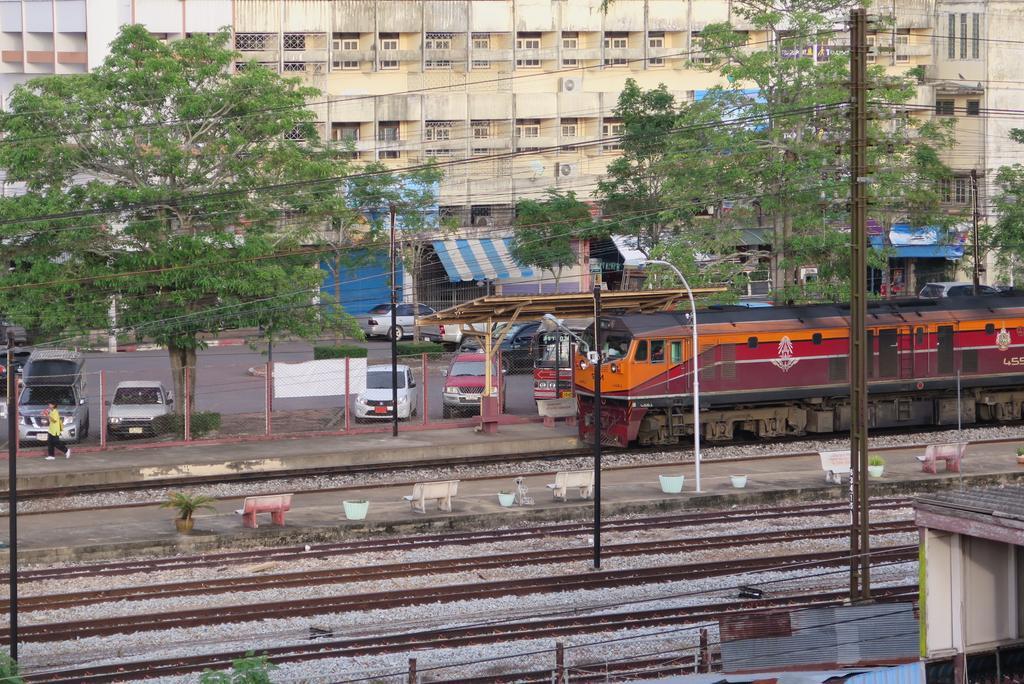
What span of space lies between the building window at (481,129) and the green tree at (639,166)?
7512mm

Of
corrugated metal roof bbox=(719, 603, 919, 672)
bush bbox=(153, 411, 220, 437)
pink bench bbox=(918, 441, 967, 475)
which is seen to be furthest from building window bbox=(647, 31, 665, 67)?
corrugated metal roof bbox=(719, 603, 919, 672)

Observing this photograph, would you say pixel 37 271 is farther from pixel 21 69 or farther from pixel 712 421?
pixel 21 69

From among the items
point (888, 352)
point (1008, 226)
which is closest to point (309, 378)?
point (888, 352)

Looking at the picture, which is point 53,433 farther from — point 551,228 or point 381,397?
point 551,228

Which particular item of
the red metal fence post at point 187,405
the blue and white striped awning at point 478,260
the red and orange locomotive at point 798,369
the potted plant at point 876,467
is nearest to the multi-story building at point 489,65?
the blue and white striped awning at point 478,260

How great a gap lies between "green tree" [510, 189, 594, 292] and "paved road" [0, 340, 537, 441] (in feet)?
26.3

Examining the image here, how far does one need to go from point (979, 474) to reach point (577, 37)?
3750cm

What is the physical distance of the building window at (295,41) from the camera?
60.5 m

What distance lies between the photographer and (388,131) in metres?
60.8

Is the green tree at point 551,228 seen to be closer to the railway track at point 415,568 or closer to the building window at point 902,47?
the building window at point 902,47

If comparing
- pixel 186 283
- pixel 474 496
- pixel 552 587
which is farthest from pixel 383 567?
pixel 186 283

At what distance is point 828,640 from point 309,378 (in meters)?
20.7

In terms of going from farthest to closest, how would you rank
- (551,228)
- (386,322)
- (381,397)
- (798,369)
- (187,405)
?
(551,228)
(386,322)
(381,397)
(798,369)
(187,405)

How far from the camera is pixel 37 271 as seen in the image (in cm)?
3181
